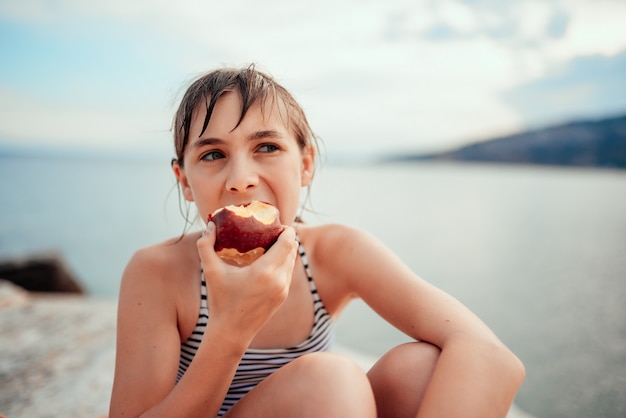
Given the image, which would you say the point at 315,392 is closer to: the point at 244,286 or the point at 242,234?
the point at 244,286

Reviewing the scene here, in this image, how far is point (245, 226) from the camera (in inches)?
Answer: 47.8

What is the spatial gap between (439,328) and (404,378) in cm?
19

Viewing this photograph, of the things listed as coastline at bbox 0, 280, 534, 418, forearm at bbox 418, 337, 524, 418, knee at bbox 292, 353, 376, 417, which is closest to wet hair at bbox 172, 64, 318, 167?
knee at bbox 292, 353, 376, 417

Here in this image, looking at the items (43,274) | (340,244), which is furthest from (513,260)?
(43,274)

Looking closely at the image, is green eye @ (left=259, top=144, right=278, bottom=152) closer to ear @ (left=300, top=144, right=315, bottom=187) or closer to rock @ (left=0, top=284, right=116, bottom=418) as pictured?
ear @ (left=300, top=144, right=315, bottom=187)

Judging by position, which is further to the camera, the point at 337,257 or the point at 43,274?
the point at 43,274

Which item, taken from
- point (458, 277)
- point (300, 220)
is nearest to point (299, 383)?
point (300, 220)

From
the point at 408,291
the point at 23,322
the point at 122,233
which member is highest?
the point at 408,291

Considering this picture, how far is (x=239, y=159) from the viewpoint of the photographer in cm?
146

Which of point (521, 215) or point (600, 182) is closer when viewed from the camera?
point (521, 215)

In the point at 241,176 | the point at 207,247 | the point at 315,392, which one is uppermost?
the point at 241,176

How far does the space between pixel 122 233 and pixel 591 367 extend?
11987mm

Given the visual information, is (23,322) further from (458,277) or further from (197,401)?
(458,277)

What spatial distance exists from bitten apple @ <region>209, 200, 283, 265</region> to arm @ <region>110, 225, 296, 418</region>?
4 cm
